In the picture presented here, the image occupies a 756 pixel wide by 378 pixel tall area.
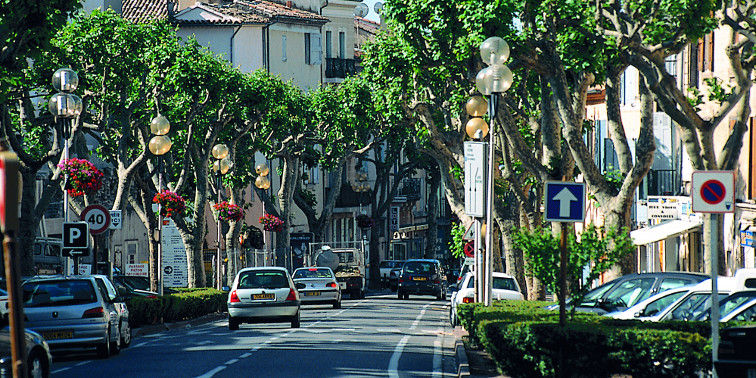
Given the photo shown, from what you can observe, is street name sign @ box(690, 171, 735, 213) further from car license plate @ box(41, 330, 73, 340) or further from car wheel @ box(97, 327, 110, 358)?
car license plate @ box(41, 330, 73, 340)

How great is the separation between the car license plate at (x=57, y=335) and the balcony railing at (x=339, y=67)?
64730 millimetres

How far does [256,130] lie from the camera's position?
53.7 metres

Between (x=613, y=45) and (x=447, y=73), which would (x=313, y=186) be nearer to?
(x=447, y=73)

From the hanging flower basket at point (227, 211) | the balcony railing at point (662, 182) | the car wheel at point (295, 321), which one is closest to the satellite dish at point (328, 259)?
the hanging flower basket at point (227, 211)

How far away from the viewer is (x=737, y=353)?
45.3ft

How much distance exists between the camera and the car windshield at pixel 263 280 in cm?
3125

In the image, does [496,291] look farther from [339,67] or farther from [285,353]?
[339,67]

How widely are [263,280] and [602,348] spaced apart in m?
16.2

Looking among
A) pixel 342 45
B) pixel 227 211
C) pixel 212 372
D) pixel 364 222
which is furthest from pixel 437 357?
pixel 342 45

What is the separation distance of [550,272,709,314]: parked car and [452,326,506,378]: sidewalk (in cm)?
306

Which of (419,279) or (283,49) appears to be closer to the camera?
(419,279)

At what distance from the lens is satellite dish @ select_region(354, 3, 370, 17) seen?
92219mm

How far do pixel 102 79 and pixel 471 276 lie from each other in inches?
456

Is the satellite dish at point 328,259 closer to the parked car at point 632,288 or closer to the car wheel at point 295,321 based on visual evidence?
the car wheel at point 295,321
